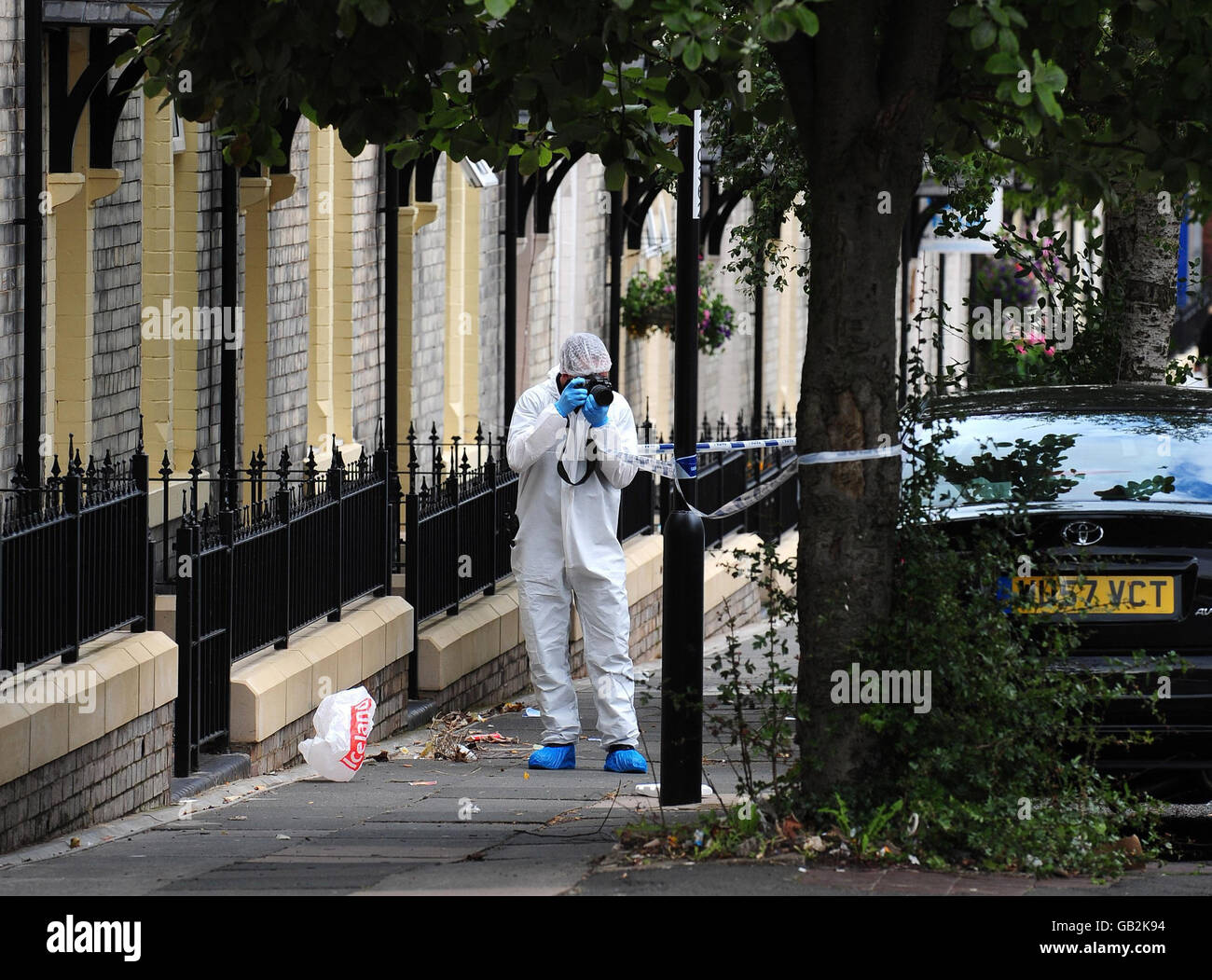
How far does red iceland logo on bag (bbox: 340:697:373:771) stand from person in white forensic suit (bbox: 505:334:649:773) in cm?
75

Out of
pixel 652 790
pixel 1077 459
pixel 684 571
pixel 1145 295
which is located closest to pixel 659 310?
pixel 1145 295

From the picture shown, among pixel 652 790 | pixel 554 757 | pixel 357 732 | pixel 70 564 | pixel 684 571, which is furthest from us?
pixel 554 757

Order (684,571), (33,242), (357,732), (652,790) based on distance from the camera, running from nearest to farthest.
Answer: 1. (684,571)
2. (652,790)
3. (357,732)
4. (33,242)

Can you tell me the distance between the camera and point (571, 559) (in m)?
9.67

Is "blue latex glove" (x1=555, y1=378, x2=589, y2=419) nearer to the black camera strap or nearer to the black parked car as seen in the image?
the black camera strap

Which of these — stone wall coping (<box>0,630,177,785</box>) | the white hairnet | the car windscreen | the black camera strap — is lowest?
stone wall coping (<box>0,630,177,785</box>)

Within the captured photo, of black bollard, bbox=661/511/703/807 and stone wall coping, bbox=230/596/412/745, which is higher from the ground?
black bollard, bbox=661/511/703/807

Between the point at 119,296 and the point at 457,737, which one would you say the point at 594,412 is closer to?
the point at 457,737

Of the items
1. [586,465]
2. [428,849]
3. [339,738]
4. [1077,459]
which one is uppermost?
[1077,459]

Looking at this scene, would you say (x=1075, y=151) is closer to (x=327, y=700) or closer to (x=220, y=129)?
(x=220, y=129)

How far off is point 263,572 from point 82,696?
6.66 feet

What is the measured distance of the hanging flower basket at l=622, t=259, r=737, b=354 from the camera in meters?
21.0

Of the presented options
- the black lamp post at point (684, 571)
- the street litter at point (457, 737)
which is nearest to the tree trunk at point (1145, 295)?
the street litter at point (457, 737)

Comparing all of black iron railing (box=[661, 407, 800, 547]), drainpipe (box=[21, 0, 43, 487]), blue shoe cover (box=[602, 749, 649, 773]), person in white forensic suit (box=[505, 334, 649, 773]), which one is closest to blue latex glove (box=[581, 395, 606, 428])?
person in white forensic suit (box=[505, 334, 649, 773])
